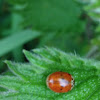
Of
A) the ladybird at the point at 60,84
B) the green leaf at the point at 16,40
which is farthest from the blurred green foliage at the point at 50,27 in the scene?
the ladybird at the point at 60,84

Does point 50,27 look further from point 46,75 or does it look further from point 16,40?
point 46,75

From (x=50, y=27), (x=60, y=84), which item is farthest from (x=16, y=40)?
(x=60, y=84)

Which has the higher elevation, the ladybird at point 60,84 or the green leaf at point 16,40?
the ladybird at point 60,84

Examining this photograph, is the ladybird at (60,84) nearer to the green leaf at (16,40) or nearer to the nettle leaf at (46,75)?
the nettle leaf at (46,75)

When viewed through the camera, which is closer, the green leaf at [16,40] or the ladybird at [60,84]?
the ladybird at [60,84]

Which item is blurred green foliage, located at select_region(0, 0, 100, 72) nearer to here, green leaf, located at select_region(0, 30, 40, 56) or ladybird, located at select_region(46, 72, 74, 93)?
green leaf, located at select_region(0, 30, 40, 56)
